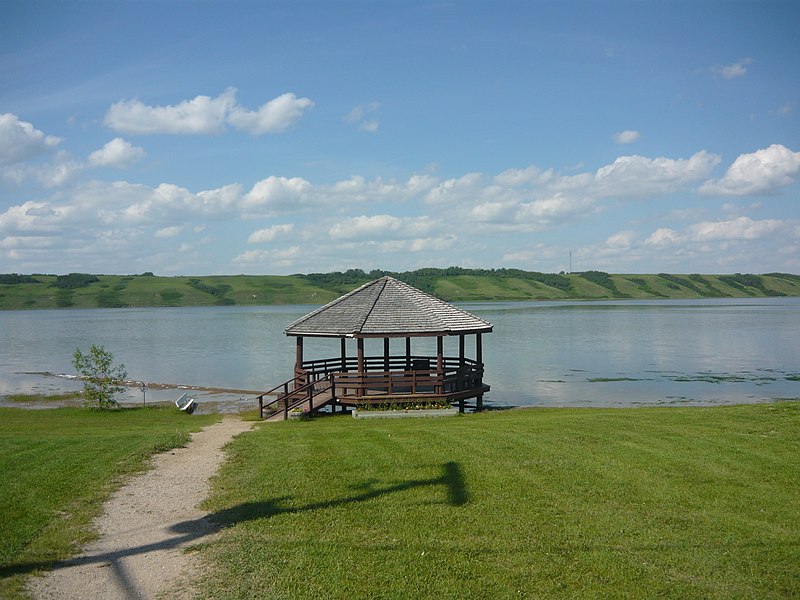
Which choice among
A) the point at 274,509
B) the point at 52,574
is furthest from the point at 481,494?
the point at 52,574

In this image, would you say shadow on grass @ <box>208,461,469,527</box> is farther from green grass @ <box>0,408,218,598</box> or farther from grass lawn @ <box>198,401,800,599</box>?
green grass @ <box>0,408,218,598</box>

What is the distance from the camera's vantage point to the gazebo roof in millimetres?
22062

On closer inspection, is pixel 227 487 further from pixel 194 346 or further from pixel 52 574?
pixel 194 346

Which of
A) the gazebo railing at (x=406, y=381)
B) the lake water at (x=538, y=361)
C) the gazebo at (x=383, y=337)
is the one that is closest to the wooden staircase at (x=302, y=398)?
the gazebo at (x=383, y=337)

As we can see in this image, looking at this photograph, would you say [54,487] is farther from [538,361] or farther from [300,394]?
[538,361]

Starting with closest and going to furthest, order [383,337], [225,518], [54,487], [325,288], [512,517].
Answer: [512,517] < [225,518] < [54,487] < [383,337] < [325,288]

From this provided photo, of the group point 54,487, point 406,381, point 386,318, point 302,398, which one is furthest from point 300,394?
point 54,487

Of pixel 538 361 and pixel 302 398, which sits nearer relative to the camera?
pixel 302 398

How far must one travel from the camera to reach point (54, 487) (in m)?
10.5

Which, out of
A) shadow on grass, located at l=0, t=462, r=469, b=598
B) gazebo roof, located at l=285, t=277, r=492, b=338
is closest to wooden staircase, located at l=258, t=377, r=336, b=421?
gazebo roof, located at l=285, t=277, r=492, b=338

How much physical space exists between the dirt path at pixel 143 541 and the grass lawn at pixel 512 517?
37 centimetres

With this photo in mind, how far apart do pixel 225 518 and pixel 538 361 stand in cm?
3995

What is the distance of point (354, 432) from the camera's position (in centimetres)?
1614

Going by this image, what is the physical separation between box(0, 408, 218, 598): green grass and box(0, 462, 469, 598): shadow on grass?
250 millimetres
